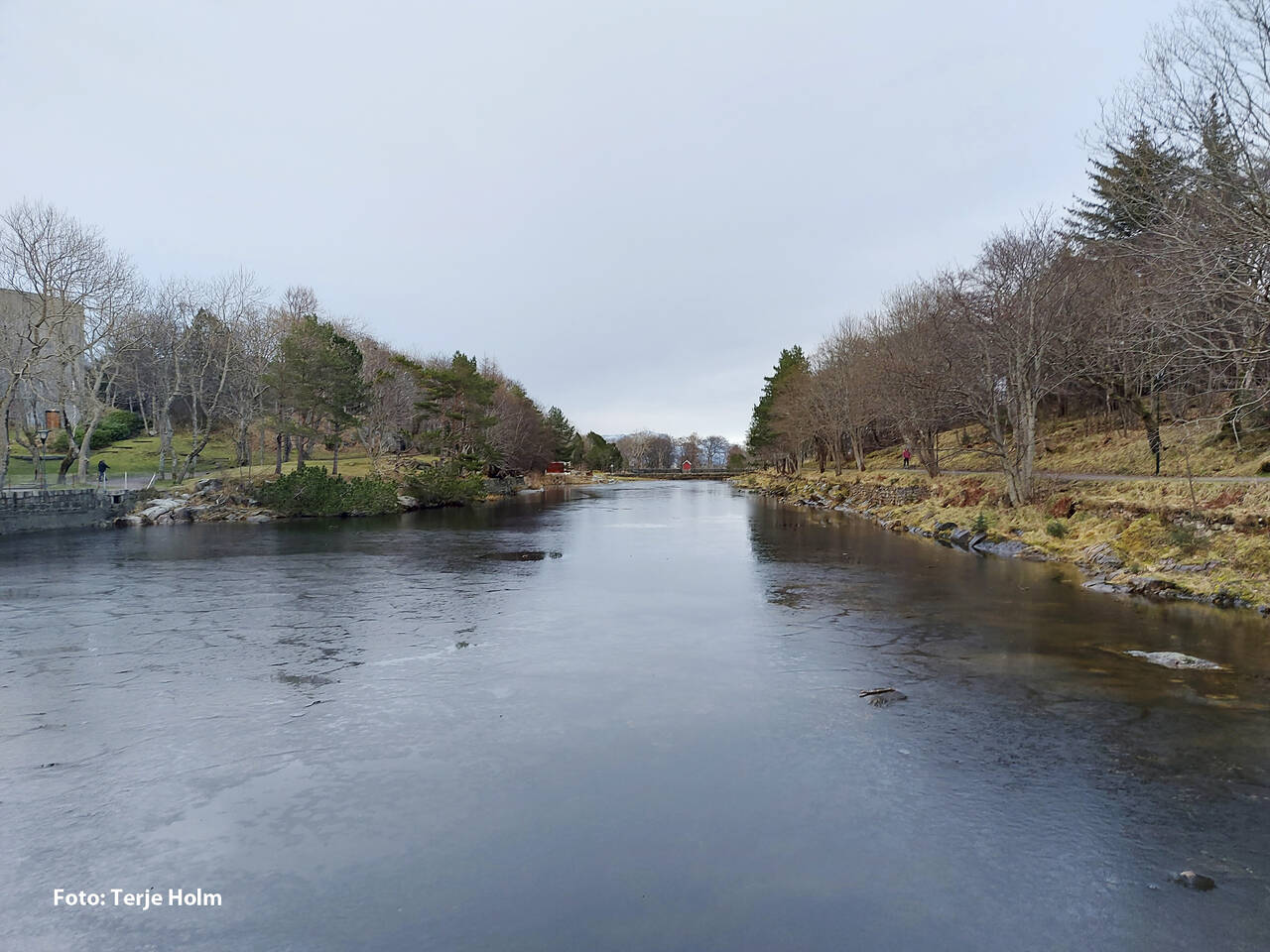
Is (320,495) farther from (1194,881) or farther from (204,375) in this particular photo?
(1194,881)

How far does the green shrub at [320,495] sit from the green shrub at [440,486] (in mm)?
5756

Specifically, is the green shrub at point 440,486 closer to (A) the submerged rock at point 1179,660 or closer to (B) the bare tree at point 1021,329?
(B) the bare tree at point 1021,329

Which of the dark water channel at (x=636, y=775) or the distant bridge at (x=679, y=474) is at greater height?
the distant bridge at (x=679, y=474)

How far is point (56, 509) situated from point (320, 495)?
1237 cm

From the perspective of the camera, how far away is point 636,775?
740cm

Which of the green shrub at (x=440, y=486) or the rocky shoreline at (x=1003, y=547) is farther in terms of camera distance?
the green shrub at (x=440, y=486)

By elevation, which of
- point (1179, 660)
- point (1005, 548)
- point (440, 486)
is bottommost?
point (1179, 660)

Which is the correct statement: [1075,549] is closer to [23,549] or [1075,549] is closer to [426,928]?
[426,928]

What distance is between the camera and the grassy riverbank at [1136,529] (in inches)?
627

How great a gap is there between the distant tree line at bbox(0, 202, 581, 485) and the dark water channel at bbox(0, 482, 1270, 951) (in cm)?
2777

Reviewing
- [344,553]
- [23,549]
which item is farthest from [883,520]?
[23,549]

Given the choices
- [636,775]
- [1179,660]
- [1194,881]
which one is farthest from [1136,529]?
[636,775]

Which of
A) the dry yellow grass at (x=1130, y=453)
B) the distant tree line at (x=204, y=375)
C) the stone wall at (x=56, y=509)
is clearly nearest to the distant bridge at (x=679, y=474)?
the distant tree line at (x=204, y=375)

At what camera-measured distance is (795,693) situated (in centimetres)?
996
